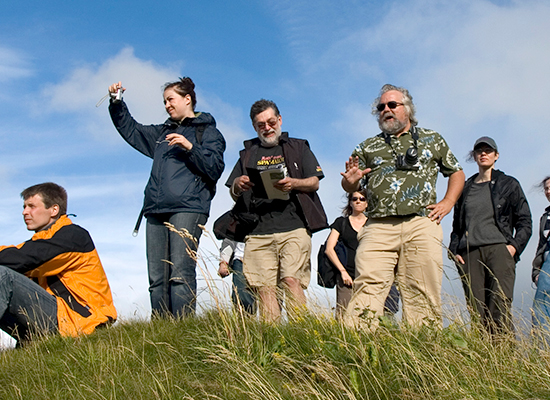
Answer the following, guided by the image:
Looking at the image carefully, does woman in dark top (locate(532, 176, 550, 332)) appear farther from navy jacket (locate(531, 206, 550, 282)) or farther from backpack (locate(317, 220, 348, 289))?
backpack (locate(317, 220, 348, 289))

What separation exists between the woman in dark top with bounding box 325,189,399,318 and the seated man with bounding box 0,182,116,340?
297cm

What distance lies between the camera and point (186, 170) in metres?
6.03

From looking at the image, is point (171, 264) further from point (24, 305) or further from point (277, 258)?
point (24, 305)

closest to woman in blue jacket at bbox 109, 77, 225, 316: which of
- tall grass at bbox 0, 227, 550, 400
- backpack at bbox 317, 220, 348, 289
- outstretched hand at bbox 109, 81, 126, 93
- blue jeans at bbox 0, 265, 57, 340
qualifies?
outstretched hand at bbox 109, 81, 126, 93

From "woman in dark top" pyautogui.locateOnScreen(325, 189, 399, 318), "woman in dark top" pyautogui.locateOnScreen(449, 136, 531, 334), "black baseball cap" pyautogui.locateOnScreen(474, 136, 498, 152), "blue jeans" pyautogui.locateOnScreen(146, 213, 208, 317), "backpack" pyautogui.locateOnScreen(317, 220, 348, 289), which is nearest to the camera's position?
"blue jeans" pyautogui.locateOnScreen(146, 213, 208, 317)

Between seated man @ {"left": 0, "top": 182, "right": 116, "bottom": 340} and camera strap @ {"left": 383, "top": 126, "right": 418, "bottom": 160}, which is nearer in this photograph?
camera strap @ {"left": 383, "top": 126, "right": 418, "bottom": 160}

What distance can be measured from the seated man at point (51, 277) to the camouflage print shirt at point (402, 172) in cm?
292

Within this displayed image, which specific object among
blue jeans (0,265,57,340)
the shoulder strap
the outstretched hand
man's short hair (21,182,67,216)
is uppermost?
the outstretched hand

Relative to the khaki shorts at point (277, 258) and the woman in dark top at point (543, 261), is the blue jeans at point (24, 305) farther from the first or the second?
the woman in dark top at point (543, 261)

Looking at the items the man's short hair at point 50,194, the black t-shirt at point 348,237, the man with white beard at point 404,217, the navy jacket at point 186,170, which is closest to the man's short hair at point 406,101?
the man with white beard at point 404,217

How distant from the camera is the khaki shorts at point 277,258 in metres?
5.39

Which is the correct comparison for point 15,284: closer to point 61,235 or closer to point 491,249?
point 61,235

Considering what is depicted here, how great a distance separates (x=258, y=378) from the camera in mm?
3746

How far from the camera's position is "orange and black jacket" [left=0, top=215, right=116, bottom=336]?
5.49 meters
